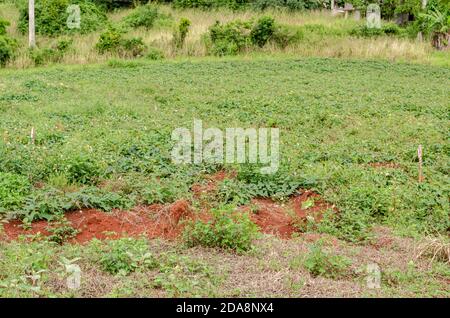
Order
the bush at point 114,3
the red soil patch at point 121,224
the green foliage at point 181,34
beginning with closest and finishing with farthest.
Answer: the red soil patch at point 121,224 < the green foliage at point 181,34 < the bush at point 114,3

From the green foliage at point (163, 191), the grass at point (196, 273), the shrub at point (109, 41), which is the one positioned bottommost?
the green foliage at point (163, 191)

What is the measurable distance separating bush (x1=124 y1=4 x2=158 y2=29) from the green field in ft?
22.2

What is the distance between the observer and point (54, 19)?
22.6 m

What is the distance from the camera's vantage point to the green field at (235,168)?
5281 mm

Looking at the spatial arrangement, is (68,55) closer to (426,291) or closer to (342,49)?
(342,49)

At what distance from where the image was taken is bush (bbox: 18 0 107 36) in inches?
880

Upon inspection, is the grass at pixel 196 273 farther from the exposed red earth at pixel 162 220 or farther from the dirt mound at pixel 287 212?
the dirt mound at pixel 287 212

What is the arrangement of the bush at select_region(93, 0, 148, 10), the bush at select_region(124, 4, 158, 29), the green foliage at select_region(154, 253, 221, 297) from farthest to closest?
the bush at select_region(93, 0, 148, 10), the bush at select_region(124, 4, 158, 29), the green foliage at select_region(154, 253, 221, 297)

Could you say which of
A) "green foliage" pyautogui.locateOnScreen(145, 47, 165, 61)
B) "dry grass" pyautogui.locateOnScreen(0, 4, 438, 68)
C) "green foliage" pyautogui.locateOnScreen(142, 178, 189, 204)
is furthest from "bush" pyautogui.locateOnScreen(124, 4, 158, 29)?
"green foliage" pyautogui.locateOnScreen(142, 178, 189, 204)

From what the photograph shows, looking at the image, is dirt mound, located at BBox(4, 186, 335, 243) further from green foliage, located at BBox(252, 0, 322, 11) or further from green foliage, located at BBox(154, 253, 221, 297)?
green foliage, located at BBox(252, 0, 322, 11)

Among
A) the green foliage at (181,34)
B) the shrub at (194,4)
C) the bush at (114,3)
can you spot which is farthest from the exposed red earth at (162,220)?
the bush at (114,3)

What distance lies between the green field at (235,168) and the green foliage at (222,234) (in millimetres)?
119

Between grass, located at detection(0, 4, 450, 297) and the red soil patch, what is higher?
grass, located at detection(0, 4, 450, 297)

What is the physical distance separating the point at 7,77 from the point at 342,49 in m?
10.2
